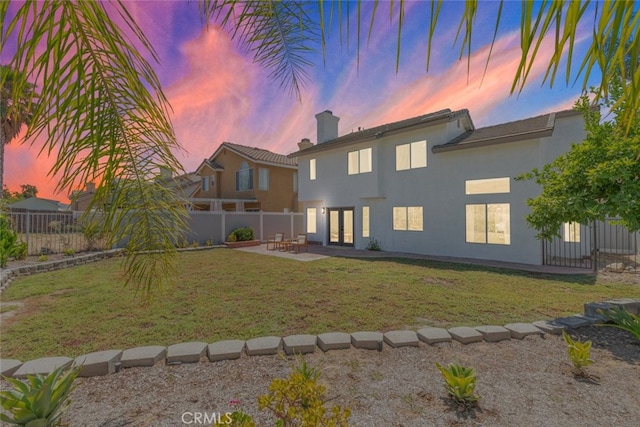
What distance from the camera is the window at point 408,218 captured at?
1517cm

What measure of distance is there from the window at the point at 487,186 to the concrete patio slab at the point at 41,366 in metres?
14.4

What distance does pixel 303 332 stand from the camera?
15.6 feet

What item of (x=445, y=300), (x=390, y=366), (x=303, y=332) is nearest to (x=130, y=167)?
(x=390, y=366)

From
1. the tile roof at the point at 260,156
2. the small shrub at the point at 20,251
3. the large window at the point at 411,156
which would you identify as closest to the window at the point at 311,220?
the tile roof at the point at 260,156

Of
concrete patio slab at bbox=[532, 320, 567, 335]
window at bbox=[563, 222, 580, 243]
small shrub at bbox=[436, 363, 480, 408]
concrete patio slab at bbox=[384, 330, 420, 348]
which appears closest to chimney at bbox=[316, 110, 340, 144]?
window at bbox=[563, 222, 580, 243]

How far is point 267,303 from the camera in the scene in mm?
6473

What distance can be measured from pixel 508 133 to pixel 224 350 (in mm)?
14251

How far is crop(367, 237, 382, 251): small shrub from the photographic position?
1667 cm

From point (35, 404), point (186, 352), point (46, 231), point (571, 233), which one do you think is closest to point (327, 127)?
point (571, 233)

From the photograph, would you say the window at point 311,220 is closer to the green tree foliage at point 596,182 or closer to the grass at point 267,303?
the grass at point 267,303

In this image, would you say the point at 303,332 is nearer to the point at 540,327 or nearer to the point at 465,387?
the point at 465,387

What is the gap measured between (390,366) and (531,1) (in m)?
3.83

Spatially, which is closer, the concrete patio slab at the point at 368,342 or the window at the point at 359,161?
the concrete patio slab at the point at 368,342

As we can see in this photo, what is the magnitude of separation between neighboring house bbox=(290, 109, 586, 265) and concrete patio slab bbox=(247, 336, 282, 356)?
1203 cm
